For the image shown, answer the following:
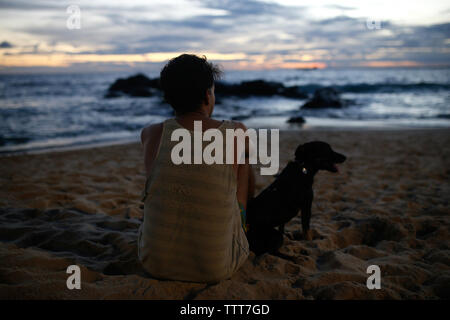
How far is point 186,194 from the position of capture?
1.71m

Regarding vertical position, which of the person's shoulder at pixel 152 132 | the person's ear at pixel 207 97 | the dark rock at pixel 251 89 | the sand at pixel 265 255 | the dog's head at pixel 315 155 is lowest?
the sand at pixel 265 255

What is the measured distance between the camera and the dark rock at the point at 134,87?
83.5 feet

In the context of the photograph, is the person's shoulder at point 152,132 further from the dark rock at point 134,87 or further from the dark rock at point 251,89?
the dark rock at point 251,89

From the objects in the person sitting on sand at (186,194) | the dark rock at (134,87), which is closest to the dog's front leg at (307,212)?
the person sitting on sand at (186,194)

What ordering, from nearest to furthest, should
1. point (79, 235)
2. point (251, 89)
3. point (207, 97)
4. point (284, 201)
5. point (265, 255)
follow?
1. point (207, 97)
2. point (265, 255)
3. point (284, 201)
4. point (79, 235)
5. point (251, 89)

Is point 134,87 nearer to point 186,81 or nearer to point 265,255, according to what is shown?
point 265,255

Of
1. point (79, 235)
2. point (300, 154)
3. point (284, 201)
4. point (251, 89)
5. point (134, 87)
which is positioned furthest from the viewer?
point (134, 87)

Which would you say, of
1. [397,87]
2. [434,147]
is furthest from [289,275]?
[397,87]

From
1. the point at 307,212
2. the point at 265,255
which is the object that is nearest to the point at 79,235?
the point at 265,255

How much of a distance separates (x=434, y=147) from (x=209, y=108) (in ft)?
22.5

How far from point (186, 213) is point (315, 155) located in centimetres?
164
